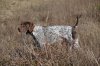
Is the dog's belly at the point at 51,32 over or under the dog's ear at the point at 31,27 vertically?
under

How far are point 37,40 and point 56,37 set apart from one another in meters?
0.70

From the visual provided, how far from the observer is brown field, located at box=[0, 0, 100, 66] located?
18.1ft

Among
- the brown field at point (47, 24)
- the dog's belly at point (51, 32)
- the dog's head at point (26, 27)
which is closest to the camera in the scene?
the brown field at point (47, 24)

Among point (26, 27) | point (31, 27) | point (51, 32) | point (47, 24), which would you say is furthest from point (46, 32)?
point (47, 24)

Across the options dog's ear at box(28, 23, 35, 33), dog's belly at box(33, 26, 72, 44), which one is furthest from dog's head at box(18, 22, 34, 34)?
dog's belly at box(33, 26, 72, 44)

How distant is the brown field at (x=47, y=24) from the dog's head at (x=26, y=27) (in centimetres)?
19

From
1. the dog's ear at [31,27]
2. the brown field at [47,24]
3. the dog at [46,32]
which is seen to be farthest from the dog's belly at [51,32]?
the brown field at [47,24]

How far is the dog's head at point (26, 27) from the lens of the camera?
8405 mm

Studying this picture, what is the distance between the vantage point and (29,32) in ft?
28.2

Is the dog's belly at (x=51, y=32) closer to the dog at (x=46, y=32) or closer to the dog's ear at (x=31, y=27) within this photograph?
the dog at (x=46, y=32)

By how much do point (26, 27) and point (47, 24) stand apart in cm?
347

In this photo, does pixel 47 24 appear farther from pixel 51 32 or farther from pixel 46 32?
pixel 51 32

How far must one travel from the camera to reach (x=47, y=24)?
1184 centimetres

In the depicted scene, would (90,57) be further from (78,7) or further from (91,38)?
(78,7)
